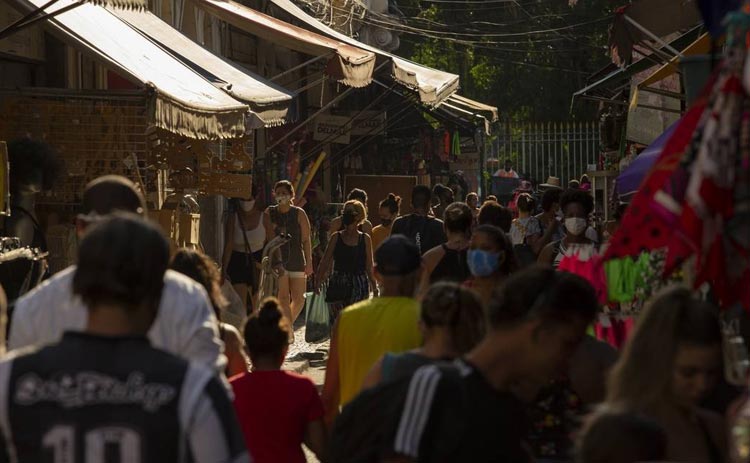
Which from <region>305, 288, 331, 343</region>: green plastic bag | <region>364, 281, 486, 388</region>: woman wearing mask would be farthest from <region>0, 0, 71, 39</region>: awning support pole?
<region>364, 281, 486, 388</region>: woman wearing mask

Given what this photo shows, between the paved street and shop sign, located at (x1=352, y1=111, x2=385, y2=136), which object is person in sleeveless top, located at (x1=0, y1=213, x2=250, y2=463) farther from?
shop sign, located at (x1=352, y1=111, x2=385, y2=136)

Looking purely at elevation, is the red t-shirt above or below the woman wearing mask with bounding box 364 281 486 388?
below

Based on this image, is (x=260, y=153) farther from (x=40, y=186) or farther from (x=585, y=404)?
(x=585, y=404)

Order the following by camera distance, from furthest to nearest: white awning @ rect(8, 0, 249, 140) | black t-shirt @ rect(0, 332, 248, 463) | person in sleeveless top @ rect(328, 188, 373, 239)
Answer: person in sleeveless top @ rect(328, 188, 373, 239), white awning @ rect(8, 0, 249, 140), black t-shirt @ rect(0, 332, 248, 463)

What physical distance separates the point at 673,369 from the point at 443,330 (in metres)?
1.24

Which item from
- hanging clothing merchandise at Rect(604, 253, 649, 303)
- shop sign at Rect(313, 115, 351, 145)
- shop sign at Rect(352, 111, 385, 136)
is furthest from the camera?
shop sign at Rect(352, 111, 385, 136)

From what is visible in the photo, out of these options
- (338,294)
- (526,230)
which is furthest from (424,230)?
(338,294)

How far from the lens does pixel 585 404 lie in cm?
577

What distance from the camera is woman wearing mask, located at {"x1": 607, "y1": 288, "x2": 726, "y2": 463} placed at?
4.38 metres

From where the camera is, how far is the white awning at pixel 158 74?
1220 cm

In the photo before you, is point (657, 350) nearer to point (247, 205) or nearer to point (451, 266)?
point (451, 266)

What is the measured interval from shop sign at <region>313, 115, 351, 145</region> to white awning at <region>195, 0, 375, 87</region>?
21.7 ft

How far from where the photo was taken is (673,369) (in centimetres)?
441

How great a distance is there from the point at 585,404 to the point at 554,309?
1219 mm
